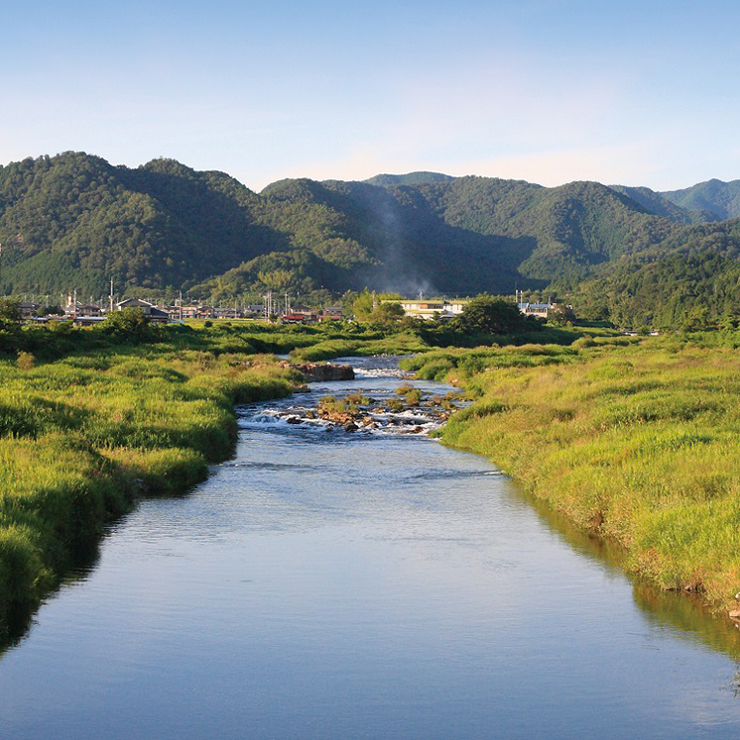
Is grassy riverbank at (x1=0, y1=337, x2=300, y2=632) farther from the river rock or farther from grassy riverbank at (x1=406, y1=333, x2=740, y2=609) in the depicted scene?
the river rock

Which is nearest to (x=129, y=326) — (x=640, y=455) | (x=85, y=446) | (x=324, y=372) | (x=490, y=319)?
(x=324, y=372)

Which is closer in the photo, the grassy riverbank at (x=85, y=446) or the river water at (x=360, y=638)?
the river water at (x=360, y=638)

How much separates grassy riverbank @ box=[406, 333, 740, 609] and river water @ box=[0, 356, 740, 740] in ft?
3.18

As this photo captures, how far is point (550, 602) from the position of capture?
809 inches

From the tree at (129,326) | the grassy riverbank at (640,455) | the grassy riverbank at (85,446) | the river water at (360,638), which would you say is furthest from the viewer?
the tree at (129,326)

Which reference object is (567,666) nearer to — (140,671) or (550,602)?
(550,602)

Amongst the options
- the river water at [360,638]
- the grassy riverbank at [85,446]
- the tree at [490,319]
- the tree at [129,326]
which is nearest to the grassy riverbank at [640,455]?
the river water at [360,638]

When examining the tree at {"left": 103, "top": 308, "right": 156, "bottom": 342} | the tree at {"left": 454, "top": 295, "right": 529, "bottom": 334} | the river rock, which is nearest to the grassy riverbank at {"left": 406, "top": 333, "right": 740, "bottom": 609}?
the river rock

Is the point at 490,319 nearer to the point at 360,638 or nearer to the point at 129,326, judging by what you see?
the point at 129,326

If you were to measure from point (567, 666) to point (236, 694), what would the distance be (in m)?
5.66

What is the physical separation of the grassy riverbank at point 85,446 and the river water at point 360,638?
0.96m

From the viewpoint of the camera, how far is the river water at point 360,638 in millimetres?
14719

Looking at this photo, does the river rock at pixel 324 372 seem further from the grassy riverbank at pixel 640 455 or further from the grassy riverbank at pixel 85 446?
the grassy riverbank at pixel 640 455

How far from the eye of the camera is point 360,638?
18.2 m
